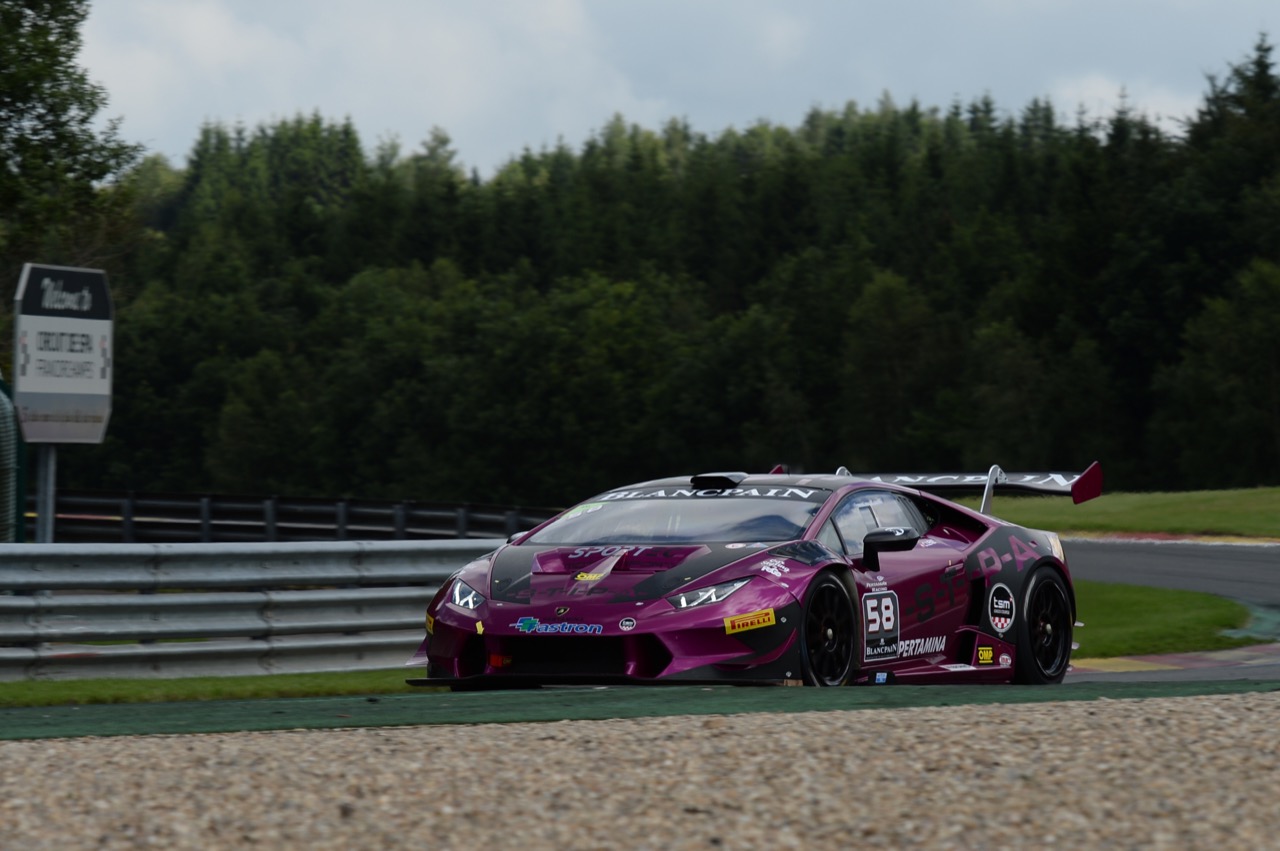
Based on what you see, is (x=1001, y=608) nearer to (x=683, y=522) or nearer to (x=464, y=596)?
(x=683, y=522)

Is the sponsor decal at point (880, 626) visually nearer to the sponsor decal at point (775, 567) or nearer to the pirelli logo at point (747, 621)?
the sponsor decal at point (775, 567)

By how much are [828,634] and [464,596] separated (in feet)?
5.77

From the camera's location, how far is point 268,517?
29156mm

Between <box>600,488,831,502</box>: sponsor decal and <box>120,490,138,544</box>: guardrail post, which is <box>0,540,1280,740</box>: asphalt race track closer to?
<box>600,488,831,502</box>: sponsor decal

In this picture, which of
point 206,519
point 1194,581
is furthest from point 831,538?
point 206,519

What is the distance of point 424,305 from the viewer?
10450 cm

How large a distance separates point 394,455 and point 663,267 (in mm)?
34622

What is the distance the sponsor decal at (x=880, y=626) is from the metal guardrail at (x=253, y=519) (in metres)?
16.3

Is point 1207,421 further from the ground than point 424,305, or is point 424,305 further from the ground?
point 424,305

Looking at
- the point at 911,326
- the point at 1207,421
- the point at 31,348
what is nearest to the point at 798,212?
the point at 911,326

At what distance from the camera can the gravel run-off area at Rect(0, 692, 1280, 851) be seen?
4.89 meters

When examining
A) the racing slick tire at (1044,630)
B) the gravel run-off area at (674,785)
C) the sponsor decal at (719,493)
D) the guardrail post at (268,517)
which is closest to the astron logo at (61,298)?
the sponsor decal at (719,493)

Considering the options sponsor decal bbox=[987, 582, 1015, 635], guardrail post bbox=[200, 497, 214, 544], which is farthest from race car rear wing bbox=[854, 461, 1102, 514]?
guardrail post bbox=[200, 497, 214, 544]

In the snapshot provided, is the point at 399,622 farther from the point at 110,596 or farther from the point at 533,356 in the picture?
the point at 533,356
